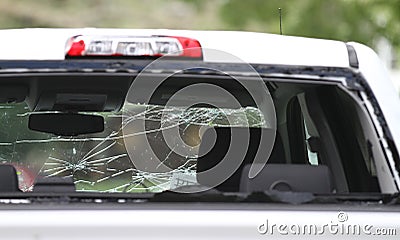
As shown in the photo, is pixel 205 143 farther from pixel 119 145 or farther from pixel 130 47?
pixel 130 47

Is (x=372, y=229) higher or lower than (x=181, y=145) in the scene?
lower

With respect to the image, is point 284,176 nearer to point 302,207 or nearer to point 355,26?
point 302,207

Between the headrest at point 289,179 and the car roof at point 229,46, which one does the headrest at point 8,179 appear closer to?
the car roof at point 229,46

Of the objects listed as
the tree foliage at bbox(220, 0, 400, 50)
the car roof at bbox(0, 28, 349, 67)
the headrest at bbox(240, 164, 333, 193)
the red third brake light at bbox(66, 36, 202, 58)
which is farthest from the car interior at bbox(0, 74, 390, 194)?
the tree foliage at bbox(220, 0, 400, 50)

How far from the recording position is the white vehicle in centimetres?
319

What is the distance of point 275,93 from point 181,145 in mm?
481

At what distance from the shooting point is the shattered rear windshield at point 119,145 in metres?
4.62

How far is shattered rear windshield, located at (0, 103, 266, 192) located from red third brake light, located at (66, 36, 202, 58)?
1.04 m

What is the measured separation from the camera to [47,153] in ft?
16.0

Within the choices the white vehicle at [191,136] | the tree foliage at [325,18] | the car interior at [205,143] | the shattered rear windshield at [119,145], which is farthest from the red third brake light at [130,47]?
the tree foliage at [325,18]

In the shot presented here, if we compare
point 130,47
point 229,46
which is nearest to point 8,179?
point 130,47

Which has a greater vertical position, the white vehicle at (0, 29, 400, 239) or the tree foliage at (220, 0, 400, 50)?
the tree foliage at (220, 0, 400, 50)

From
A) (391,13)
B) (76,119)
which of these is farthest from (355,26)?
(76,119)

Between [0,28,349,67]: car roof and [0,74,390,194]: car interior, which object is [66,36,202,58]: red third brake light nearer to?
[0,28,349,67]: car roof
